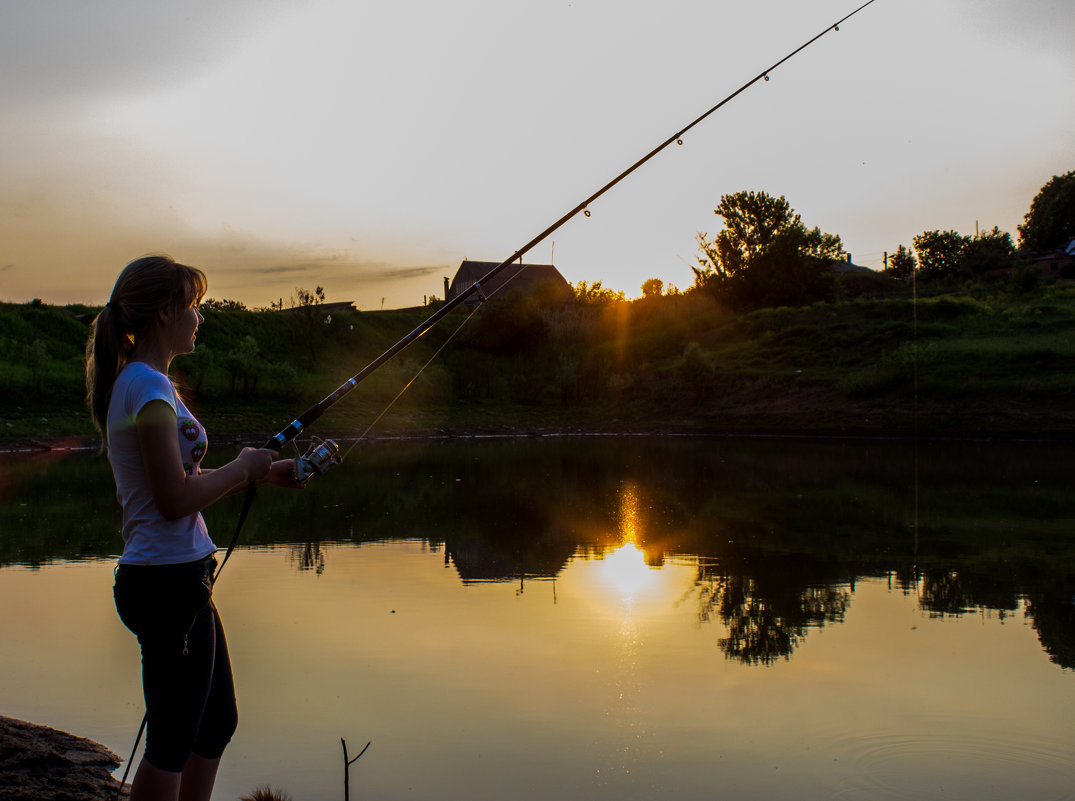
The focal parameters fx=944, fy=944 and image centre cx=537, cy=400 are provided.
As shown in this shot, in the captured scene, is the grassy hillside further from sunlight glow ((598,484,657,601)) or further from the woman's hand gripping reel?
the woman's hand gripping reel

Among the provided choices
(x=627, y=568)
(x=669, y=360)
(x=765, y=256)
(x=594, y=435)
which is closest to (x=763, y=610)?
(x=627, y=568)

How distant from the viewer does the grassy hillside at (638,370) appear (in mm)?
27922

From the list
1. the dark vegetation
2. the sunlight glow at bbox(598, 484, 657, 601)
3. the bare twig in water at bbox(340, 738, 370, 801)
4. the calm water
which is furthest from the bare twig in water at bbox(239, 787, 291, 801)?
the dark vegetation

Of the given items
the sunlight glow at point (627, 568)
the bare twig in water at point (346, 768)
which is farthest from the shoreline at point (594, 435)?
the bare twig in water at point (346, 768)

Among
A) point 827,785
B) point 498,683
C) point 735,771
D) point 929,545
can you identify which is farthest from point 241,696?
point 929,545

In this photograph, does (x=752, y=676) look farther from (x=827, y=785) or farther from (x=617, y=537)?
(x=617, y=537)

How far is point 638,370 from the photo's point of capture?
36969 mm

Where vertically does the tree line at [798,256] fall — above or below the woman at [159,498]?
above

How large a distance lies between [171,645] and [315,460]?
3.08ft

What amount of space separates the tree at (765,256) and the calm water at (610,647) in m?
38.5

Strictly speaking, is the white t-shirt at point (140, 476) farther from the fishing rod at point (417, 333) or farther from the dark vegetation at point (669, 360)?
the dark vegetation at point (669, 360)

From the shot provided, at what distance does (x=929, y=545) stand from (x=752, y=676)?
17.6 ft

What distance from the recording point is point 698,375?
3403 centimetres

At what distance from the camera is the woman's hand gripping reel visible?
3260 mm
